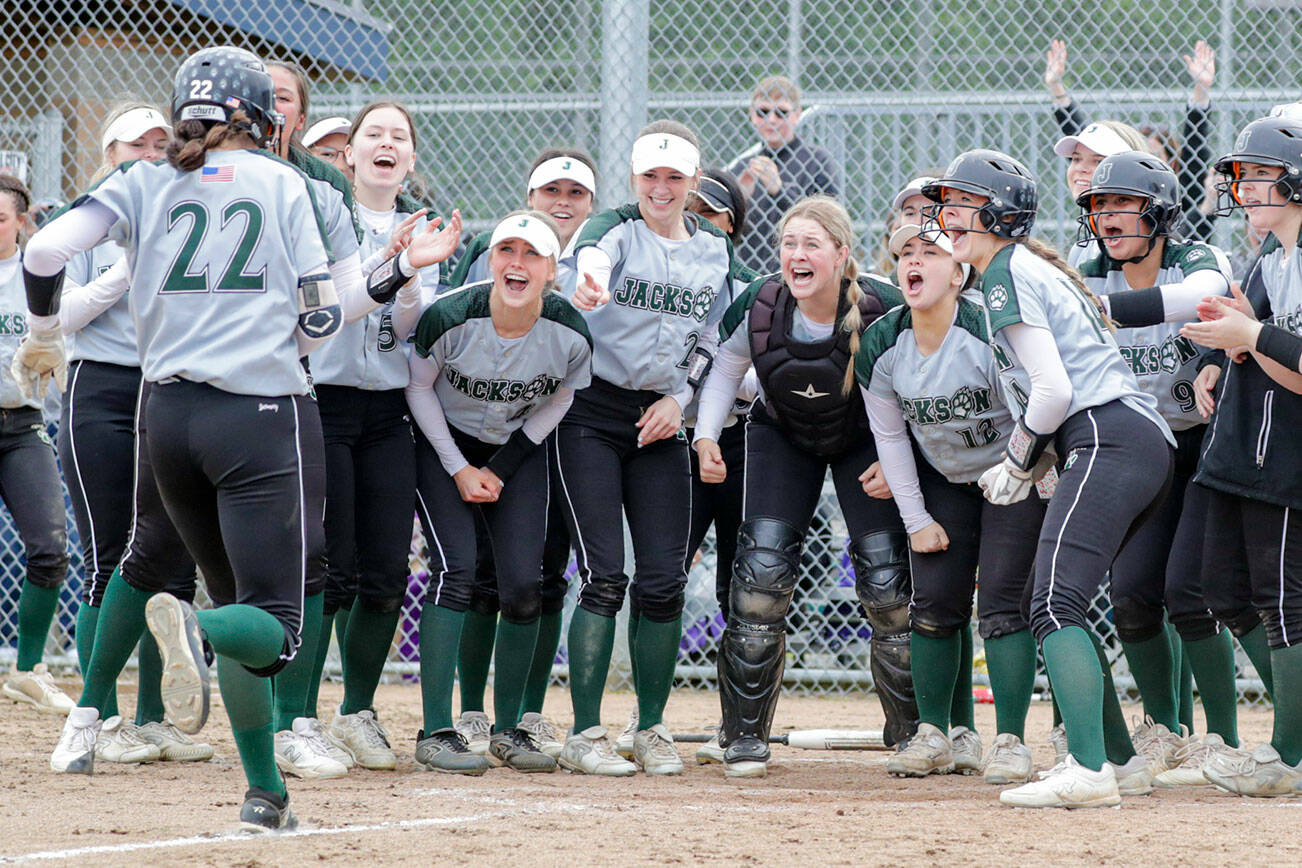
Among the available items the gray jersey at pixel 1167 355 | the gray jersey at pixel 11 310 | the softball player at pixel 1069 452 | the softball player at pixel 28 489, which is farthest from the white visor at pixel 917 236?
the gray jersey at pixel 11 310

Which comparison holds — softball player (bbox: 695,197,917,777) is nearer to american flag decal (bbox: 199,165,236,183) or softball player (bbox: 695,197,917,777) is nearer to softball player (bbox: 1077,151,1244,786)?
softball player (bbox: 1077,151,1244,786)

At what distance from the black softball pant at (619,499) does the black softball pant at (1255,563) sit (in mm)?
1643

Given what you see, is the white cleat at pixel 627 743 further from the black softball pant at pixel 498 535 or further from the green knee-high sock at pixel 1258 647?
the green knee-high sock at pixel 1258 647

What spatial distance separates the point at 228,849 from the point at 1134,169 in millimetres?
3185

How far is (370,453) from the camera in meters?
4.84

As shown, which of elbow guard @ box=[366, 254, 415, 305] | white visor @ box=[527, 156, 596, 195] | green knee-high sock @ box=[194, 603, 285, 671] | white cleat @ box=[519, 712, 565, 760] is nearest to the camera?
green knee-high sock @ box=[194, 603, 285, 671]

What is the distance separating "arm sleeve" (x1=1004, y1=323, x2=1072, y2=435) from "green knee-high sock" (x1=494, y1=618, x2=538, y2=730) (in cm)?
182

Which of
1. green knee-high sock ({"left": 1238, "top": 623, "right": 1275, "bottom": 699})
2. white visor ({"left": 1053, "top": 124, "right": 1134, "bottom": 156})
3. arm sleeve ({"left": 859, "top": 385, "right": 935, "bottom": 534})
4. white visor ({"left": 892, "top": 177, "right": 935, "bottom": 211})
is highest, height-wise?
white visor ({"left": 1053, "top": 124, "right": 1134, "bottom": 156})

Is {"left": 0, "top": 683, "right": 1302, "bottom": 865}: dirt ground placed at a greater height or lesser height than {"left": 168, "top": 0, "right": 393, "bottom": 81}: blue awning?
lesser

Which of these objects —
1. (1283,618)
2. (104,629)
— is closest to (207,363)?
(104,629)

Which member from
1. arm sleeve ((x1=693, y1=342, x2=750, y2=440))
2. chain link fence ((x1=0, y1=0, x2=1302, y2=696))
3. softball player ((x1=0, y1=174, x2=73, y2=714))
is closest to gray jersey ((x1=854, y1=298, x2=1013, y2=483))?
arm sleeve ((x1=693, y1=342, x2=750, y2=440))

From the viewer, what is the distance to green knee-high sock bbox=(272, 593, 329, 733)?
4641mm

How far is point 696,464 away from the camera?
5422 mm

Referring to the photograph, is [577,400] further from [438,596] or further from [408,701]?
[408,701]
